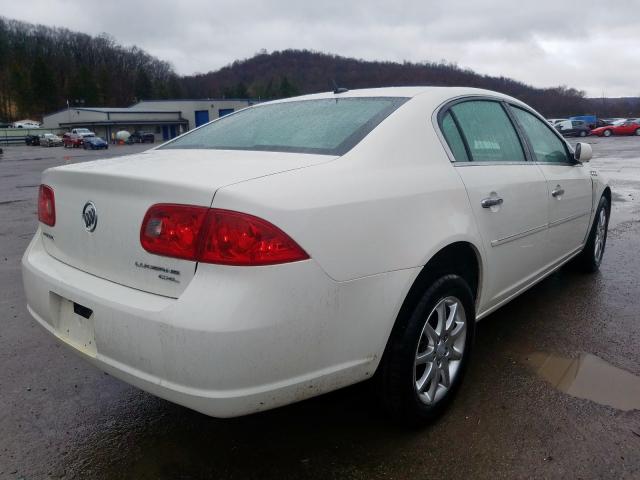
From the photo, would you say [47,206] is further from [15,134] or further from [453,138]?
[15,134]

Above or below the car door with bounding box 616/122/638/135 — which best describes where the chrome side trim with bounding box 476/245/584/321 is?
above

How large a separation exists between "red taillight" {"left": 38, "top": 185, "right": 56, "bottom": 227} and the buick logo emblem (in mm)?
316

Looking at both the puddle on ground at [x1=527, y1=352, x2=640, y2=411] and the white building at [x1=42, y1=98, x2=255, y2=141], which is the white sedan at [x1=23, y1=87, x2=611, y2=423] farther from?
the white building at [x1=42, y1=98, x2=255, y2=141]

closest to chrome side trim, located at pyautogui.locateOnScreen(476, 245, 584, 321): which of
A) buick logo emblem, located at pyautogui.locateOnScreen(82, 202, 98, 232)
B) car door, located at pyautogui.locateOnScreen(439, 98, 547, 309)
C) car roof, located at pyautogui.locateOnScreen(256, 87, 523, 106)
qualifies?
car door, located at pyautogui.locateOnScreen(439, 98, 547, 309)

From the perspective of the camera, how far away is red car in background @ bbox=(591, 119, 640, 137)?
43.2m

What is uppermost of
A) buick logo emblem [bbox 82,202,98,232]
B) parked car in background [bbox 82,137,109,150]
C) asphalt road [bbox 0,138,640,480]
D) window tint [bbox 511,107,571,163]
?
window tint [bbox 511,107,571,163]

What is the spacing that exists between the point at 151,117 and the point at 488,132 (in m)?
78.8

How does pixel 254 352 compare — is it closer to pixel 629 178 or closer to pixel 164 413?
pixel 164 413

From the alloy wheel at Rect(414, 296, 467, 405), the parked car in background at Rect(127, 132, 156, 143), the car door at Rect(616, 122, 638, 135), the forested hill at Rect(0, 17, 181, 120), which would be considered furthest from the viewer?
the forested hill at Rect(0, 17, 181, 120)

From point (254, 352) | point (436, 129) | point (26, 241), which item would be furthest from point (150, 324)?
point (26, 241)

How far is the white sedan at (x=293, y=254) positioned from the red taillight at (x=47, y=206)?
0.04ft

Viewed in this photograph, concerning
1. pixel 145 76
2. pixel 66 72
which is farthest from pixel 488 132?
pixel 66 72

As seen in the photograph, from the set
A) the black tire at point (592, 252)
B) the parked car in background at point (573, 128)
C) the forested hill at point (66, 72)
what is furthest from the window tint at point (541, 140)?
the forested hill at point (66, 72)

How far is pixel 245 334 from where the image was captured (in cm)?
172
